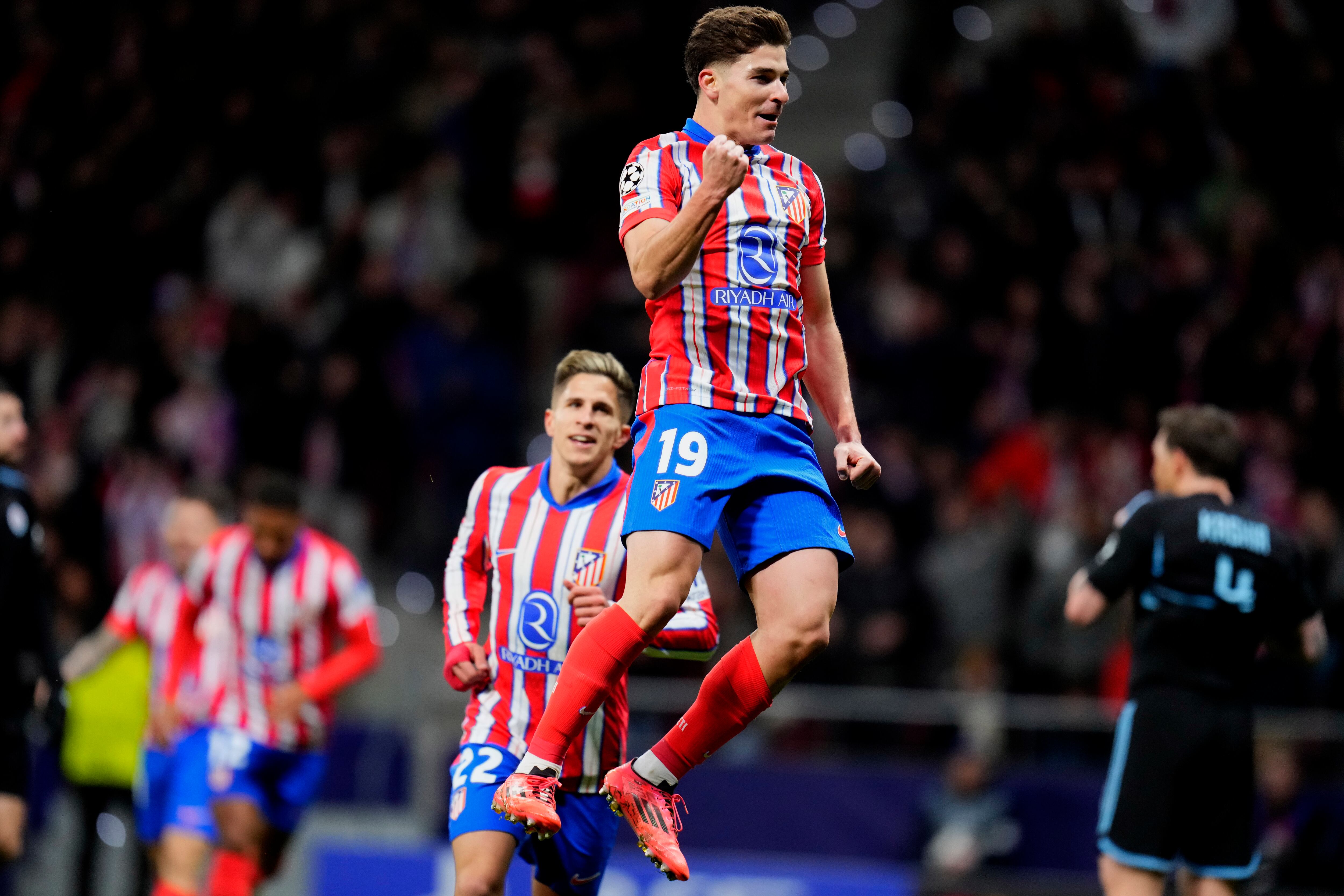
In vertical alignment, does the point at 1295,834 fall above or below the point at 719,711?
below

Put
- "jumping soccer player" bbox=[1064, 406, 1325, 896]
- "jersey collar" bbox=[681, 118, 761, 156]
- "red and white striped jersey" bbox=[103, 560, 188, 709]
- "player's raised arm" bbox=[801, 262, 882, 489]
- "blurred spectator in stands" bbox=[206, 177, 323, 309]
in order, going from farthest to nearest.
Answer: "blurred spectator in stands" bbox=[206, 177, 323, 309] → "red and white striped jersey" bbox=[103, 560, 188, 709] → "jumping soccer player" bbox=[1064, 406, 1325, 896] → "player's raised arm" bbox=[801, 262, 882, 489] → "jersey collar" bbox=[681, 118, 761, 156]

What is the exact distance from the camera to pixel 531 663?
499 cm

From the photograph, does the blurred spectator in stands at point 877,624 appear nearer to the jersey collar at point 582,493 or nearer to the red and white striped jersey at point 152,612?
the red and white striped jersey at point 152,612

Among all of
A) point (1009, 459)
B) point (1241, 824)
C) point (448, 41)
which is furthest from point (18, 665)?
point (448, 41)

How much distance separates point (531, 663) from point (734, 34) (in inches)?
81.1

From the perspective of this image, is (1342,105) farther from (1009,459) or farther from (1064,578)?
(1064,578)

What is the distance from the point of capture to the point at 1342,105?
12.0 m

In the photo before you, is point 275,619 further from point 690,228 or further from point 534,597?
A: point 690,228

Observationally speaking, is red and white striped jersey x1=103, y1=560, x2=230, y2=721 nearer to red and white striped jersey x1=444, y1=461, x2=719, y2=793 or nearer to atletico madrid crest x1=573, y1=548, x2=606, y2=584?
red and white striped jersey x1=444, y1=461, x2=719, y2=793

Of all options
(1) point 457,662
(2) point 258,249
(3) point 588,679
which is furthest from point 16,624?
(2) point 258,249

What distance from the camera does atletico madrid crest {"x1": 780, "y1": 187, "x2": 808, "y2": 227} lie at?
4223 mm

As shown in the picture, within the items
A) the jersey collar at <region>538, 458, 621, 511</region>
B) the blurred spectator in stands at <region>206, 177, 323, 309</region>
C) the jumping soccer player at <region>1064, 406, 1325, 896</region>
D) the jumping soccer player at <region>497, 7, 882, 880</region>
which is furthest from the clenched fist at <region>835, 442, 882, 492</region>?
the blurred spectator in stands at <region>206, 177, 323, 309</region>

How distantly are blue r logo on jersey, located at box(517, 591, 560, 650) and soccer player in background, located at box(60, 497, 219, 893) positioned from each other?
285cm

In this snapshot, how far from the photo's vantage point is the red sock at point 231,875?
749 cm
